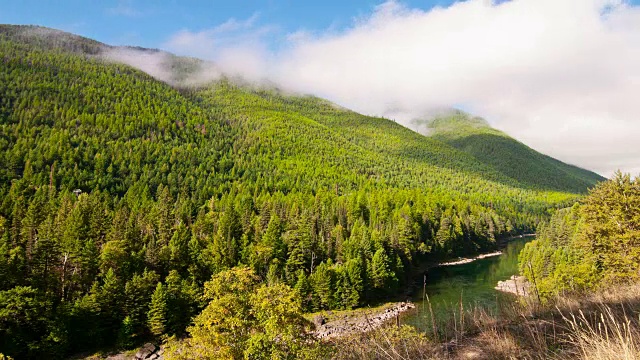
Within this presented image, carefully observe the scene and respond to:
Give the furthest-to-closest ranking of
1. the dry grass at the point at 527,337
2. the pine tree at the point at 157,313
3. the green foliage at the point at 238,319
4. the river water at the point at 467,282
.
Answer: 1. the river water at the point at 467,282
2. the pine tree at the point at 157,313
3. the green foliage at the point at 238,319
4. the dry grass at the point at 527,337

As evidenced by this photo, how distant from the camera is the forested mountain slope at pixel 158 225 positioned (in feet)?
133

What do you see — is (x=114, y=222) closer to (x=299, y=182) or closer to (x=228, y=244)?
(x=228, y=244)

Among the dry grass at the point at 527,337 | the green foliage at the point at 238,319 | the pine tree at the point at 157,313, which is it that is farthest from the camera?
the pine tree at the point at 157,313

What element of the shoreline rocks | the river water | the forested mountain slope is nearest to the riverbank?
the shoreline rocks

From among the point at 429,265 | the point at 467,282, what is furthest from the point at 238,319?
the point at 429,265

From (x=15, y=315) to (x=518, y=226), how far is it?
157143 mm

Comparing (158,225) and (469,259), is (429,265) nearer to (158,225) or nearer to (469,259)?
(469,259)

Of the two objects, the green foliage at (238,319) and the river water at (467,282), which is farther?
the river water at (467,282)

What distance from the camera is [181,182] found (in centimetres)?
12406

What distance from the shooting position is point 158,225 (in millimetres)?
61594

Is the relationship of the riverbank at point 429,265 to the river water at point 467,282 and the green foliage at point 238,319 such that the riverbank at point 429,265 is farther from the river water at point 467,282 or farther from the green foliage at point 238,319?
the green foliage at point 238,319

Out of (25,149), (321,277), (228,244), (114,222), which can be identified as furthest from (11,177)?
(321,277)

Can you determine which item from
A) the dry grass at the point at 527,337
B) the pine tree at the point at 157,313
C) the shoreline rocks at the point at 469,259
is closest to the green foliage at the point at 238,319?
the dry grass at the point at 527,337

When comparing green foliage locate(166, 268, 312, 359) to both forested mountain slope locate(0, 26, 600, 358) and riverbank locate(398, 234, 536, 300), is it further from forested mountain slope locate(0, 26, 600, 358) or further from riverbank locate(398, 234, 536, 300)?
riverbank locate(398, 234, 536, 300)
